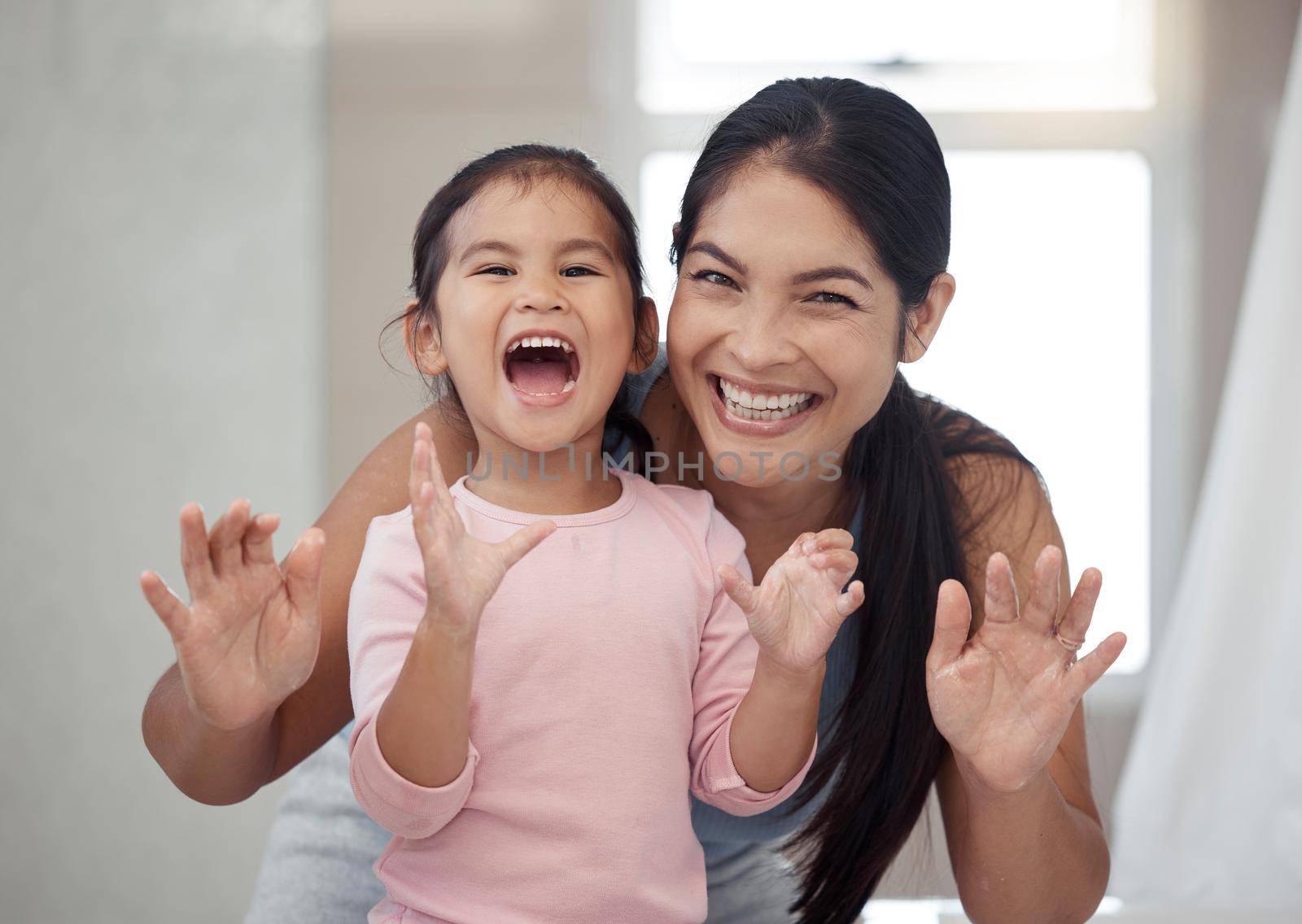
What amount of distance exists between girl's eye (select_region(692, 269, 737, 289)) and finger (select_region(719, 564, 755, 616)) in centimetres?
34

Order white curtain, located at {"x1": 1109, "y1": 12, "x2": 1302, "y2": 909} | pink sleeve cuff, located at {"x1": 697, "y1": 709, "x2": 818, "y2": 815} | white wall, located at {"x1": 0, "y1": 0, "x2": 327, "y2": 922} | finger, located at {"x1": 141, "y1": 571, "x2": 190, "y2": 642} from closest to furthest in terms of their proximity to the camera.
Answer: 1. finger, located at {"x1": 141, "y1": 571, "x2": 190, "y2": 642}
2. pink sleeve cuff, located at {"x1": 697, "y1": 709, "x2": 818, "y2": 815}
3. white curtain, located at {"x1": 1109, "y1": 12, "x2": 1302, "y2": 909}
4. white wall, located at {"x1": 0, "y1": 0, "x2": 327, "y2": 922}

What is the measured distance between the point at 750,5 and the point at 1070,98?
2.61 ft

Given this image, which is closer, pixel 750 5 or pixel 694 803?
pixel 694 803

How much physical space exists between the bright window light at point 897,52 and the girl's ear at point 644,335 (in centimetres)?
178

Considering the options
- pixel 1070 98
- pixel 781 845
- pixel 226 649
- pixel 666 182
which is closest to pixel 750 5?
pixel 666 182

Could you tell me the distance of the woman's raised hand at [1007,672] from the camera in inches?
37.0

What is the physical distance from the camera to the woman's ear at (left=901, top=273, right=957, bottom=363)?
124cm

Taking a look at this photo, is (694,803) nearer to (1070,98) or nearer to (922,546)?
(922,546)

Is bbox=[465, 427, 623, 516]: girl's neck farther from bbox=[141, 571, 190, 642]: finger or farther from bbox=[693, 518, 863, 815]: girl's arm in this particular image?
bbox=[141, 571, 190, 642]: finger

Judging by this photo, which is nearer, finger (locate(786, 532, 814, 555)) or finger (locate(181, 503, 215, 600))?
finger (locate(181, 503, 215, 600))

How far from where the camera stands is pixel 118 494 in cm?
287

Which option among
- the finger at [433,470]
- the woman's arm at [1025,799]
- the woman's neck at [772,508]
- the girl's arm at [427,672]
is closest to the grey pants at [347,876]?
the woman's arm at [1025,799]

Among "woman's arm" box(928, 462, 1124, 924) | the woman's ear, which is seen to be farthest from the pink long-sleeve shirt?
the woman's ear

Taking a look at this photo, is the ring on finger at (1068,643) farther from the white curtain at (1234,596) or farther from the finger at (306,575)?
the white curtain at (1234,596)
